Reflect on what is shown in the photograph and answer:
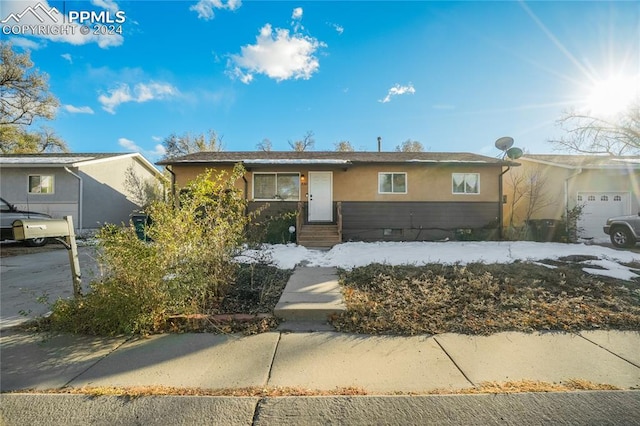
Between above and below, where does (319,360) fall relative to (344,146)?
below

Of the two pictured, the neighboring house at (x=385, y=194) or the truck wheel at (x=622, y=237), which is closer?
the truck wheel at (x=622, y=237)

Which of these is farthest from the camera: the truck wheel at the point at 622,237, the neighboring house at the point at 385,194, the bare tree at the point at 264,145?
the bare tree at the point at 264,145

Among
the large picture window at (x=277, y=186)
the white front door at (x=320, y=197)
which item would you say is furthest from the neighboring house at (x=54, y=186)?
the white front door at (x=320, y=197)

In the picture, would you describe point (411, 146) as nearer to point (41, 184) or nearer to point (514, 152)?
point (514, 152)

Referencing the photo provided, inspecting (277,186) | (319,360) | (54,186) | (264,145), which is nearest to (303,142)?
(264,145)

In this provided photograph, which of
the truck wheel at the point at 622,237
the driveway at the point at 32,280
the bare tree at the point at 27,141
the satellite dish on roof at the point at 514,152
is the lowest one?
the driveway at the point at 32,280

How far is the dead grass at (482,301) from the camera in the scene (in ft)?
10.1

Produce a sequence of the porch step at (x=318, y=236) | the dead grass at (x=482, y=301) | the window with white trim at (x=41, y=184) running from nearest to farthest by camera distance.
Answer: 1. the dead grass at (x=482, y=301)
2. the porch step at (x=318, y=236)
3. the window with white trim at (x=41, y=184)

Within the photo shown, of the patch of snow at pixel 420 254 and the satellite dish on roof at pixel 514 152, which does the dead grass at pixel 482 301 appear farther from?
the satellite dish on roof at pixel 514 152

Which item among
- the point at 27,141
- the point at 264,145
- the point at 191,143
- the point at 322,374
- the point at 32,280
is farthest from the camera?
the point at 264,145

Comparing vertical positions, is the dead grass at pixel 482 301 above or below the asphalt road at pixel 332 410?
above

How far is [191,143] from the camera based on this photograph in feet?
86.3

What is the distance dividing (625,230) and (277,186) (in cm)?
1168

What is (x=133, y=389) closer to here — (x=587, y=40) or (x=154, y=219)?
(x=154, y=219)
